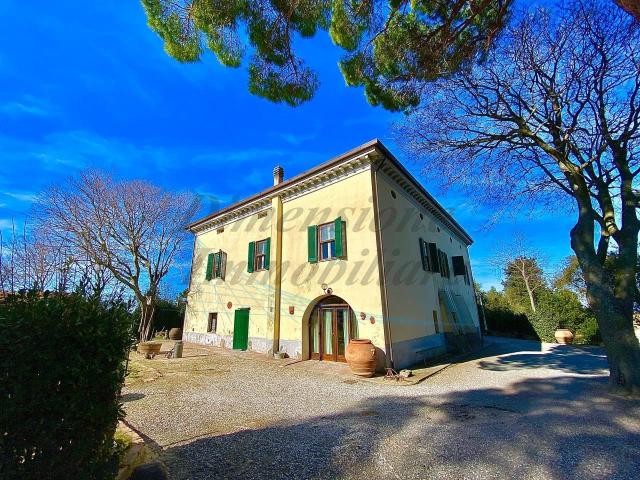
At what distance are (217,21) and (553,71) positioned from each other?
729 cm

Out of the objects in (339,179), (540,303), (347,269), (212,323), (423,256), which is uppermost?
(339,179)

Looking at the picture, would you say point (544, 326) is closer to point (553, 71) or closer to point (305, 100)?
point (553, 71)

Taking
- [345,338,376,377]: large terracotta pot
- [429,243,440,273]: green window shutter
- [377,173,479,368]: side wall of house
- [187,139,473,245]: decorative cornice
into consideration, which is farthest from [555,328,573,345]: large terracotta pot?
[345,338,376,377]: large terracotta pot

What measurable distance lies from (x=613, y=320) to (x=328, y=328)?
24.9 feet

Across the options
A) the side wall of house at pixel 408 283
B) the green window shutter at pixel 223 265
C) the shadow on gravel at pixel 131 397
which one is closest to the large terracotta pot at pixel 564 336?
the side wall of house at pixel 408 283

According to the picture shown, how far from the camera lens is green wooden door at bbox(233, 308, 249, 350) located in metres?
13.3

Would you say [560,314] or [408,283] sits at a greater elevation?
[408,283]

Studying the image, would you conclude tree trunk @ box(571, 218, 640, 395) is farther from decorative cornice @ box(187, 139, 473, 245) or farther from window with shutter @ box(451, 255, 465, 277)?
window with shutter @ box(451, 255, 465, 277)

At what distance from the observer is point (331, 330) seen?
10.7 m

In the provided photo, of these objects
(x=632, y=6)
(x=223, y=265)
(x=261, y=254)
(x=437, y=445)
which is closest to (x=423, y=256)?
(x=261, y=254)

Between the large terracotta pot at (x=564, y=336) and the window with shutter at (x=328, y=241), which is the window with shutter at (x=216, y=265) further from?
the large terracotta pot at (x=564, y=336)

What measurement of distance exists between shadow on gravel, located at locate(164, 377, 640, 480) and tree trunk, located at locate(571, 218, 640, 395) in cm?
63

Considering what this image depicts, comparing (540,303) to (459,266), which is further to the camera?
(540,303)

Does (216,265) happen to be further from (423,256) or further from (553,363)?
(553,363)
